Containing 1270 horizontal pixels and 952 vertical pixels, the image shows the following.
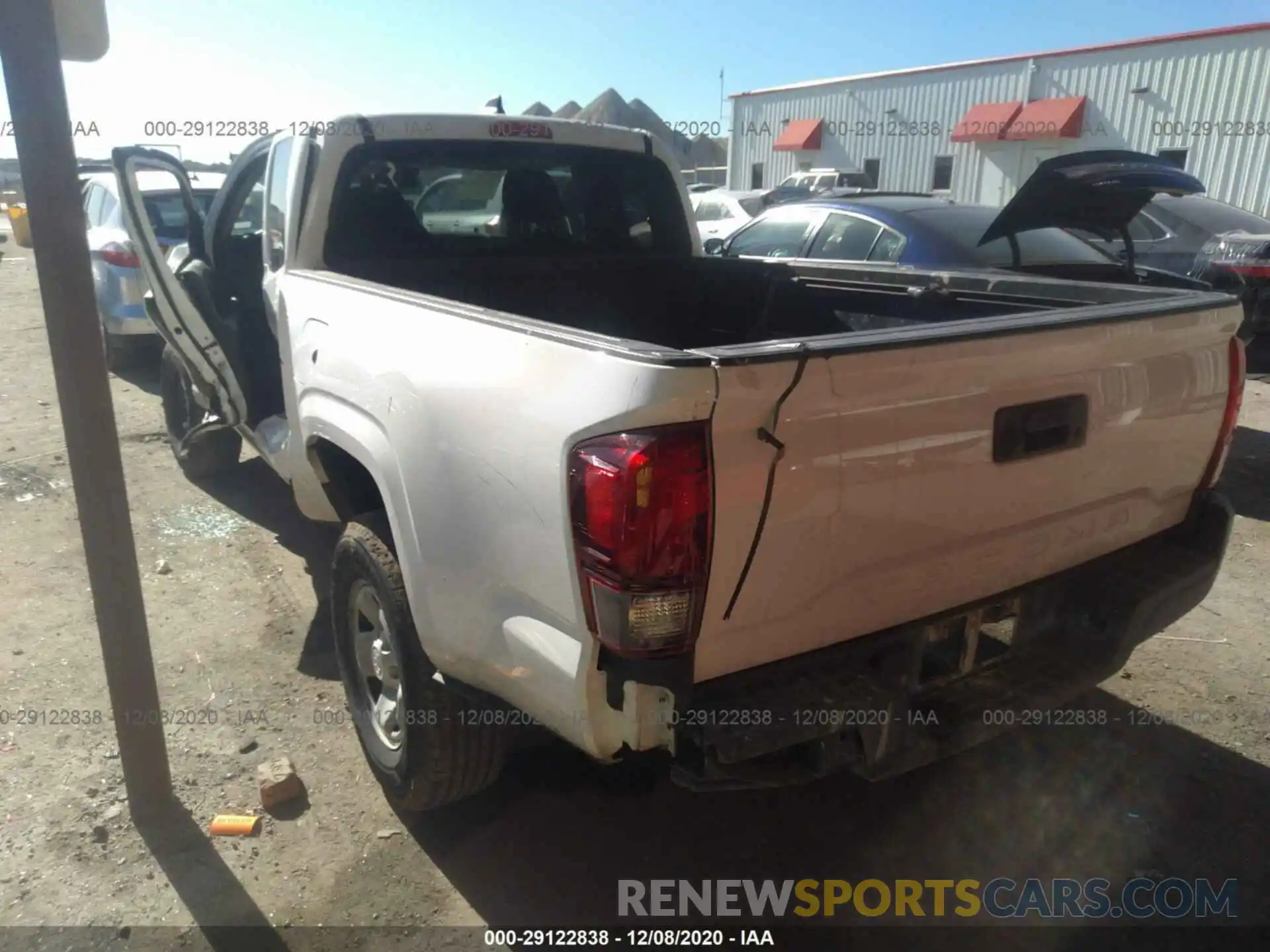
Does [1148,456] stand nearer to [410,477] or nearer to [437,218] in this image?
[410,477]

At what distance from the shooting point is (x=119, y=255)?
25.9ft

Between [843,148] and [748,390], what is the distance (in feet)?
89.6

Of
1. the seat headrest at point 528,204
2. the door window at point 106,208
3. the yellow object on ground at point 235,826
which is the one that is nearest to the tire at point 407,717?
the yellow object on ground at point 235,826

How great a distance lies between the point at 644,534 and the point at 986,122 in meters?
23.5

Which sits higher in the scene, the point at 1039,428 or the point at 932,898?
the point at 1039,428

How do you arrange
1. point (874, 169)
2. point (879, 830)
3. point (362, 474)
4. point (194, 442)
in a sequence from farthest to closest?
point (874, 169), point (194, 442), point (362, 474), point (879, 830)

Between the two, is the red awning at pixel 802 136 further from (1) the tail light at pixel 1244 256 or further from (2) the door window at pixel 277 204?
(2) the door window at pixel 277 204

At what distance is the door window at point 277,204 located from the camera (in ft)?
11.9

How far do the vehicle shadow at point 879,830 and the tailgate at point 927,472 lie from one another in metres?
0.90

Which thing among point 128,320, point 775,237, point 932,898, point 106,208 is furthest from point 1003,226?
point 106,208

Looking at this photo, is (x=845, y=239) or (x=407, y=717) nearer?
(x=407, y=717)

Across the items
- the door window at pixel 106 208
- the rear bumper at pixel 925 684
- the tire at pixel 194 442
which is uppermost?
the door window at pixel 106 208

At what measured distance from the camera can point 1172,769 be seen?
3.21m

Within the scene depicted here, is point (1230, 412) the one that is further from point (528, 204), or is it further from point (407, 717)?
point (528, 204)
